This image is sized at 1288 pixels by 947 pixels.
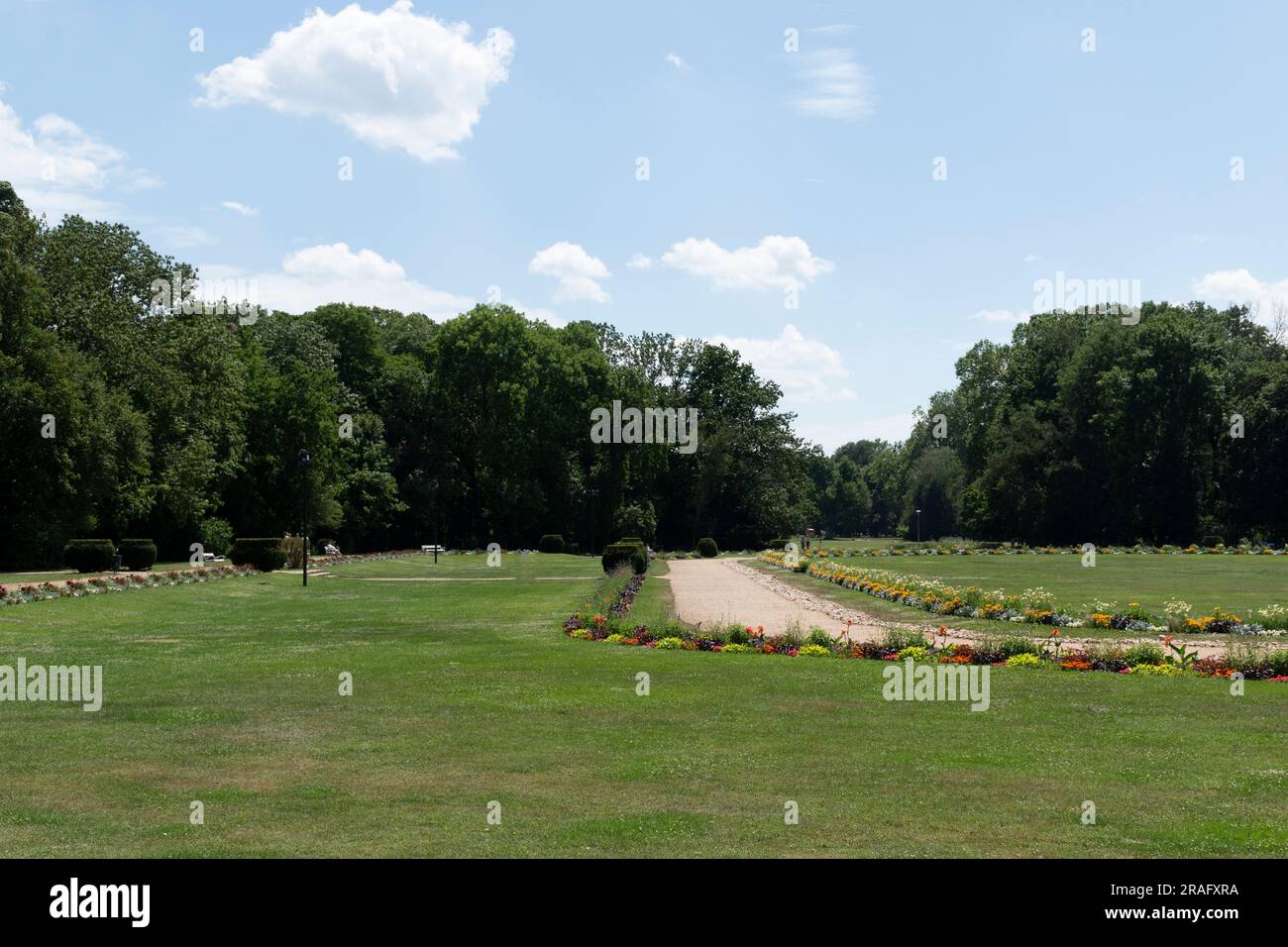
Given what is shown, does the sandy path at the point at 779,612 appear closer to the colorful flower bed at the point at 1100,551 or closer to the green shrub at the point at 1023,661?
the green shrub at the point at 1023,661

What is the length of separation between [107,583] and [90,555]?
23.5 ft

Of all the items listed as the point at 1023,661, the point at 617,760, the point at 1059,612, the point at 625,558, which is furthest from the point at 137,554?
the point at 617,760

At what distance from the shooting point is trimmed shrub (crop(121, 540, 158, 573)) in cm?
3644

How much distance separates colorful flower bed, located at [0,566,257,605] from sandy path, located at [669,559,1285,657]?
1467 centimetres

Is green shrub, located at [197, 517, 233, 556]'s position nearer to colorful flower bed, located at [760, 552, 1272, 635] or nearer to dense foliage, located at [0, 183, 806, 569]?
dense foliage, located at [0, 183, 806, 569]

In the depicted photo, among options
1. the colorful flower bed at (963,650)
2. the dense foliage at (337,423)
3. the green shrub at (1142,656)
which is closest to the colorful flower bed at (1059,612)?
the colorful flower bed at (963,650)

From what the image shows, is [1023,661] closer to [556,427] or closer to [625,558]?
[625,558]

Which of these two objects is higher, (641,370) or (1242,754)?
(641,370)

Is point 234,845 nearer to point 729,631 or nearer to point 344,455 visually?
point 729,631

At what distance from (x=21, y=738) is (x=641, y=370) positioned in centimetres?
7091

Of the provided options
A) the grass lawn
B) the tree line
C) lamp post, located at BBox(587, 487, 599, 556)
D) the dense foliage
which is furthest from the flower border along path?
lamp post, located at BBox(587, 487, 599, 556)
